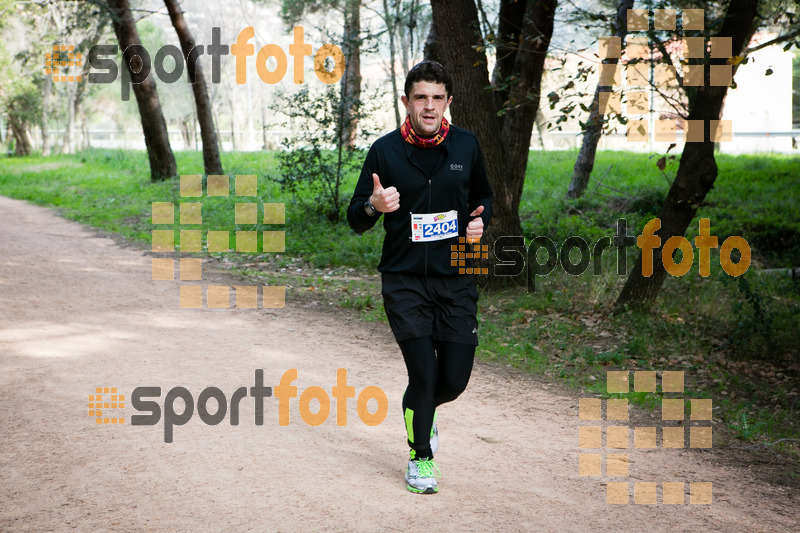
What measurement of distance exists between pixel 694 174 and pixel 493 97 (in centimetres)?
301

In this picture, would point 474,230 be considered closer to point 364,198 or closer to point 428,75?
point 364,198

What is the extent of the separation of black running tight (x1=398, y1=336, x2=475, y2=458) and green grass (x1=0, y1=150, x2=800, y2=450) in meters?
3.05

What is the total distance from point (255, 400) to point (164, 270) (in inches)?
250

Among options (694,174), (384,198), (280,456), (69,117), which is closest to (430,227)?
(384,198)

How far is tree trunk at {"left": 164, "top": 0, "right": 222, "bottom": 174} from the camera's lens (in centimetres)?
1978

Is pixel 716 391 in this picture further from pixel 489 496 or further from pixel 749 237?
pixel 749 237

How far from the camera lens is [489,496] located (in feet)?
14.6

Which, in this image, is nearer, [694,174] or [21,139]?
[694,174]

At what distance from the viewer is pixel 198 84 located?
20172 mm

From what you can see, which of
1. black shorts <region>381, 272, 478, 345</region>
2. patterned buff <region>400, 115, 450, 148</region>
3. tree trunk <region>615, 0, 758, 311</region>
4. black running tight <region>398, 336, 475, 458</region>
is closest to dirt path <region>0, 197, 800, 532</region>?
black running tight <region>398, 336, 475, 458</region>

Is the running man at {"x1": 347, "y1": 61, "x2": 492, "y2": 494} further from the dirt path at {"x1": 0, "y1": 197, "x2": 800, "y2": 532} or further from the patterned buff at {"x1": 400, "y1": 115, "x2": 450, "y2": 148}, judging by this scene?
the dirt path at {"x1": 0, "y1": 197, "x2": 800, "y2": 532}

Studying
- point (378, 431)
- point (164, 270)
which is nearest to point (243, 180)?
point (164, 270)

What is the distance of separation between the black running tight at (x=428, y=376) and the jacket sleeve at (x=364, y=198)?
2.41 feet

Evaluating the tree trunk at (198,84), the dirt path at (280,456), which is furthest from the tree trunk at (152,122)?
the dirt path at (280,456)
